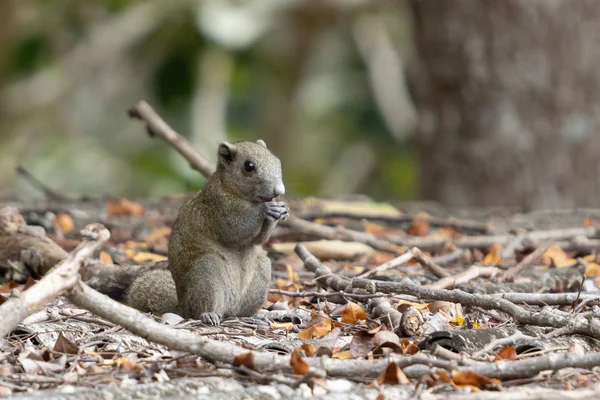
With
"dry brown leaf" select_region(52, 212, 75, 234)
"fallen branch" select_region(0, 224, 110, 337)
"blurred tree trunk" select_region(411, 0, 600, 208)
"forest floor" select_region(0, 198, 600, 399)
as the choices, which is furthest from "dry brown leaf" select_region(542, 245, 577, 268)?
"fallen branch" select_region(0, 224, 110, 337)

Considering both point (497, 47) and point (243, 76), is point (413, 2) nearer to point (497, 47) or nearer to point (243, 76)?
point (497, 47)

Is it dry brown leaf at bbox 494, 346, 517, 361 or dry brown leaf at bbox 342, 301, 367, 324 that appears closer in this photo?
dry brown leaf at bbox 494, 346, 517, 361

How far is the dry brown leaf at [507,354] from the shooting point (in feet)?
11.1

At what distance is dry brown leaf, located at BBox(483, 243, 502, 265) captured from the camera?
5.90 meters

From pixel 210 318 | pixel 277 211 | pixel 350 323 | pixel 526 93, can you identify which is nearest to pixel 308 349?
pixel 350 323

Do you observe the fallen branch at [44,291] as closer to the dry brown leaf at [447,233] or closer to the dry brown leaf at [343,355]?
the dry brown leaf at [343,355]

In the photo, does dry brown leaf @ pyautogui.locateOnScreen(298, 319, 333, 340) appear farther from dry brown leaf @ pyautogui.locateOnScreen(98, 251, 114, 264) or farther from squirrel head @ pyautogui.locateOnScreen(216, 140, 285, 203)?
dry brown leaf @ pyautogui.locateOnScreen(98, 251, 114, 264)

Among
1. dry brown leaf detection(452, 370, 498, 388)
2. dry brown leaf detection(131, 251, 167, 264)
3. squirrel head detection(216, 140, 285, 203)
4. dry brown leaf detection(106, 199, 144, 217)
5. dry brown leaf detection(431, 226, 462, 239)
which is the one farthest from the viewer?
dry brown leaf detection(106, 199, 144, 217)

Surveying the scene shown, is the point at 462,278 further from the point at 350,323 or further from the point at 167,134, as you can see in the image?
the point at 167,134

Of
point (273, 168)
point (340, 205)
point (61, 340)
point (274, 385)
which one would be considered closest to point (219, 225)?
point (273, 168)

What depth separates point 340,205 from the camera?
25.2 feet

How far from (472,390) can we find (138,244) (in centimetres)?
354

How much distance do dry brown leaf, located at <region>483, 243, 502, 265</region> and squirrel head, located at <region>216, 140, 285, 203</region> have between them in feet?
6.19

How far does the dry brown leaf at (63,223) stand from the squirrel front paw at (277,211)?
2.32 metres
